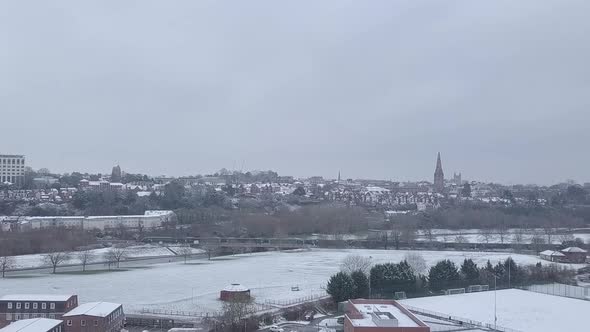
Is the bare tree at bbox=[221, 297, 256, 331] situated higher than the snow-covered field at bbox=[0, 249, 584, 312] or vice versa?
the bare tree at bbox=[221, 297, 256, 331]

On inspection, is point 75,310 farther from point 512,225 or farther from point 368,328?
point 512,225

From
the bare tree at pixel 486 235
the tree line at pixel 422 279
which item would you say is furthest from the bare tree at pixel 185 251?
the bare tree at pixel 486 235

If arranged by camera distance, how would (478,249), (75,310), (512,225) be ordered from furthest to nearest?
(512,225)
(478,249)
(75,310)

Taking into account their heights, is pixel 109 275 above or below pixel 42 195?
below

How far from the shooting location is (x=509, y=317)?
1195cm

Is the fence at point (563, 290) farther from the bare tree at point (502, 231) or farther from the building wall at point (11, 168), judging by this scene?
the building wall at point (11, 168)

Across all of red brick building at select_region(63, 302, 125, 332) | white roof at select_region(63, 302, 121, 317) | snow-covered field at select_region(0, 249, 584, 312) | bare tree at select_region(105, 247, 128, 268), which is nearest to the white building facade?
bare tree at select_region(105, 247, 128, 268)

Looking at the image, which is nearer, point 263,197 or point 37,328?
point 37,328

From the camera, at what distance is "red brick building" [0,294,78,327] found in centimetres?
1220

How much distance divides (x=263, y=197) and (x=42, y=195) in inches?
654

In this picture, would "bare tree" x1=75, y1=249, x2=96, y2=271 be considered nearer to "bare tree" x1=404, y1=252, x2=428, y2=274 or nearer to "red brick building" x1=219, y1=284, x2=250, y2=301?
"red brick building" x1=219, y1=284, x2=250, y2=301

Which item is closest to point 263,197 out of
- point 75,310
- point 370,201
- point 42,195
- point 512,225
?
point 370,201

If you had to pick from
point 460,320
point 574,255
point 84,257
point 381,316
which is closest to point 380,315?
point 381,316

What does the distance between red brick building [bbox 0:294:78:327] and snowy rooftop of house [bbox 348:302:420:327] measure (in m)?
5.95
